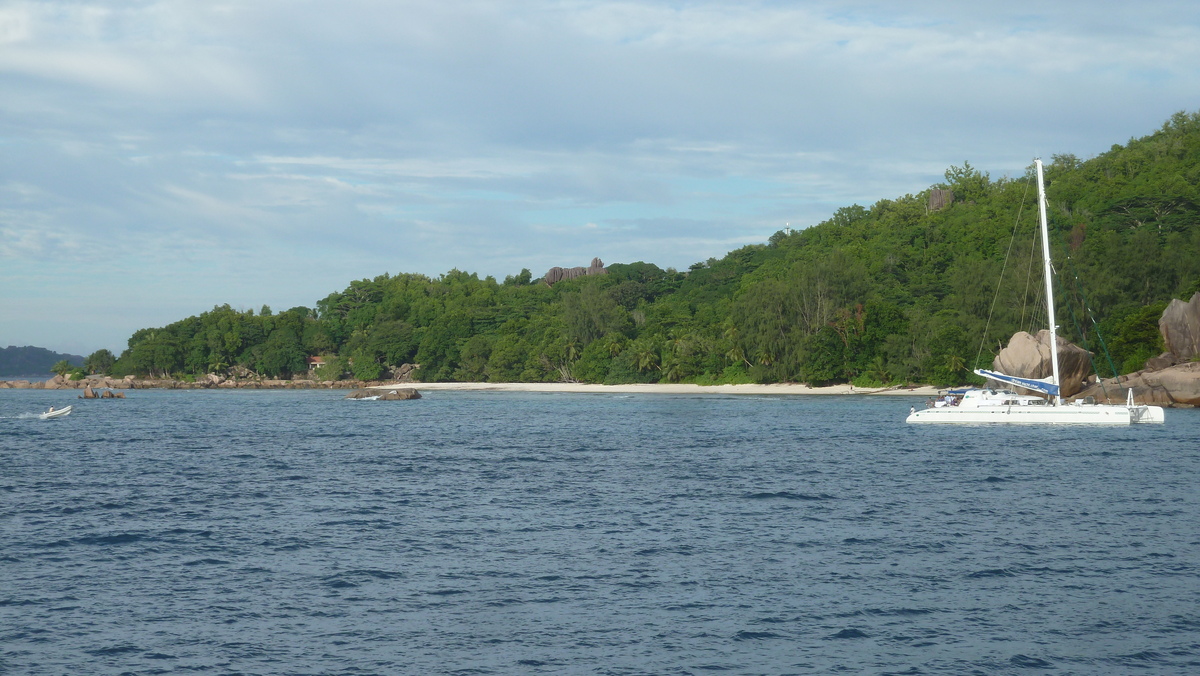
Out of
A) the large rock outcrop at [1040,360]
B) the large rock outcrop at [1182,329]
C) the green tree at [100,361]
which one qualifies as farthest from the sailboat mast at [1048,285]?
the green tree at [100,361]

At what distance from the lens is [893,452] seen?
43.2 m

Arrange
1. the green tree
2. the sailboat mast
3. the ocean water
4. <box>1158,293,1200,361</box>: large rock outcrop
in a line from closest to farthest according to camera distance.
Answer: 1. the ocean water
2. the sailboat mast
3. <box>1158,293,1200,361</box>: large rock outcrop
4. the green tree

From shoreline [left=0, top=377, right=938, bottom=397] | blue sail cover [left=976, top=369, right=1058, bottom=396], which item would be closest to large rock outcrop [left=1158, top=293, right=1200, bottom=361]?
shoreline [left=0, top=377, right=938, bottom=397]

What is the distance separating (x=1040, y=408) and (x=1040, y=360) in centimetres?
869

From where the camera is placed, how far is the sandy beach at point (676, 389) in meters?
101

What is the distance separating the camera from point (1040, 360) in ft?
203

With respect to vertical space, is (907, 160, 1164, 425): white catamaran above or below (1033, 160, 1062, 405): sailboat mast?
below

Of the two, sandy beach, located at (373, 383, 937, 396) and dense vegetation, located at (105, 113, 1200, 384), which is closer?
dense vegetation, located at (105, 113, 1200, 384)

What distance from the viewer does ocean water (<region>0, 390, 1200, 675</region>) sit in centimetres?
1472

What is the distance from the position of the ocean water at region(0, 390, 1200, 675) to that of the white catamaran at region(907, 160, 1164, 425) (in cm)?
841

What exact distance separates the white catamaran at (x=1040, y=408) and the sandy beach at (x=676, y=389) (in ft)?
123

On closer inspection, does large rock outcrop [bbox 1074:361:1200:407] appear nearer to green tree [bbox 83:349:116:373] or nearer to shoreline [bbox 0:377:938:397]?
shoreline [bbox 0:377:938:397]

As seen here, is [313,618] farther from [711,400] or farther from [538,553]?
[711,400]

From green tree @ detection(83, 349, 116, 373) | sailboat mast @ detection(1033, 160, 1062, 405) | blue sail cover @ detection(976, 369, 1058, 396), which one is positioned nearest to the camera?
sailboat mast @ detection(1033, 160, 1062, 405)
